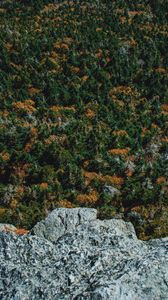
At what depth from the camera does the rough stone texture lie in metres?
11.4

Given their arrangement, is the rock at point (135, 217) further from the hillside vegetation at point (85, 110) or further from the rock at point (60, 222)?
the rock at point (60, 222)

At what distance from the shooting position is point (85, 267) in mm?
13312

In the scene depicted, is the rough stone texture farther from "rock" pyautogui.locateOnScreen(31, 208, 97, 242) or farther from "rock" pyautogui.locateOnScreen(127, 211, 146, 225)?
"rock" pyautogui.locateOnScreen(127, 211, 146, 225)

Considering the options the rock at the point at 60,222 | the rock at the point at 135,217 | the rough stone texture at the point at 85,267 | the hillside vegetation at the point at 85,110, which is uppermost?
the rough stone texture at the point at 85,267

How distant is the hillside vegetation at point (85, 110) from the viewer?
33.0m

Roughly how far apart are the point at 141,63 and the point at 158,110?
35.4 ft

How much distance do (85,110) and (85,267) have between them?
34.3 metres

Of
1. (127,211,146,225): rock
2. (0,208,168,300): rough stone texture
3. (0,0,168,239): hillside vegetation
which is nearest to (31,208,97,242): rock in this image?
(0,208,168,300): rough stone texture

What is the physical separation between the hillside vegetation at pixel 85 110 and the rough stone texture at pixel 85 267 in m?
12.9

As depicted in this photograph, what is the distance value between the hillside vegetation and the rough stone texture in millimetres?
12861

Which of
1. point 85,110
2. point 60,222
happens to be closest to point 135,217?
point 60,222

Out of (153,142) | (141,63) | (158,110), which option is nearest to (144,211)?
(153,142)

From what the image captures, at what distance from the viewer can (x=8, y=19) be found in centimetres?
6788

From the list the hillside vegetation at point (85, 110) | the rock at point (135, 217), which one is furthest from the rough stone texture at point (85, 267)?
the rock at point (135, 217)
